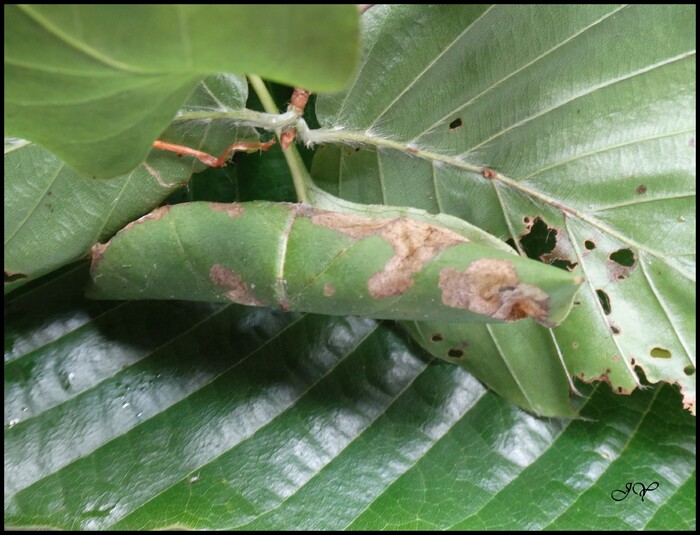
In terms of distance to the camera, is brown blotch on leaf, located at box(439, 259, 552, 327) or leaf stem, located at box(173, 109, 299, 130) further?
leaf stem, located at box(173, 109, 299, 130)

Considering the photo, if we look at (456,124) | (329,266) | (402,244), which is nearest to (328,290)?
(329,266)

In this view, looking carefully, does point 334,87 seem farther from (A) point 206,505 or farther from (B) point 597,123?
(A) point 206,505

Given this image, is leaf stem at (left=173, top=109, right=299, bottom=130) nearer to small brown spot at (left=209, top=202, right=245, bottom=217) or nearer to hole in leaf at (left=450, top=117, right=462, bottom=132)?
small brown spot at (left=209, top=202, right=245, bottom=217)

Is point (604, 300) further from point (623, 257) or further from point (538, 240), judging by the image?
point (538, 240)

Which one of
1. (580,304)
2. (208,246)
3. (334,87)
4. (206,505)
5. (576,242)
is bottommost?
(206,505)

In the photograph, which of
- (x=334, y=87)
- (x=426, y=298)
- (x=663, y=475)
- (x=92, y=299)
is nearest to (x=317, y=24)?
(x=334, y=87)

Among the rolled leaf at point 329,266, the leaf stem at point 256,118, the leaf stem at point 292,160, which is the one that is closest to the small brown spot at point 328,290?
the rolled leaf at point 329,266

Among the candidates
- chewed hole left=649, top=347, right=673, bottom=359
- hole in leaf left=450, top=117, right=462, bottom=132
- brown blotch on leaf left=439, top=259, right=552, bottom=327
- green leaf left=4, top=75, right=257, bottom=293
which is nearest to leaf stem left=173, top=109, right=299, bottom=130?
green leaf left=4, top=75, right=257, bottom=293
